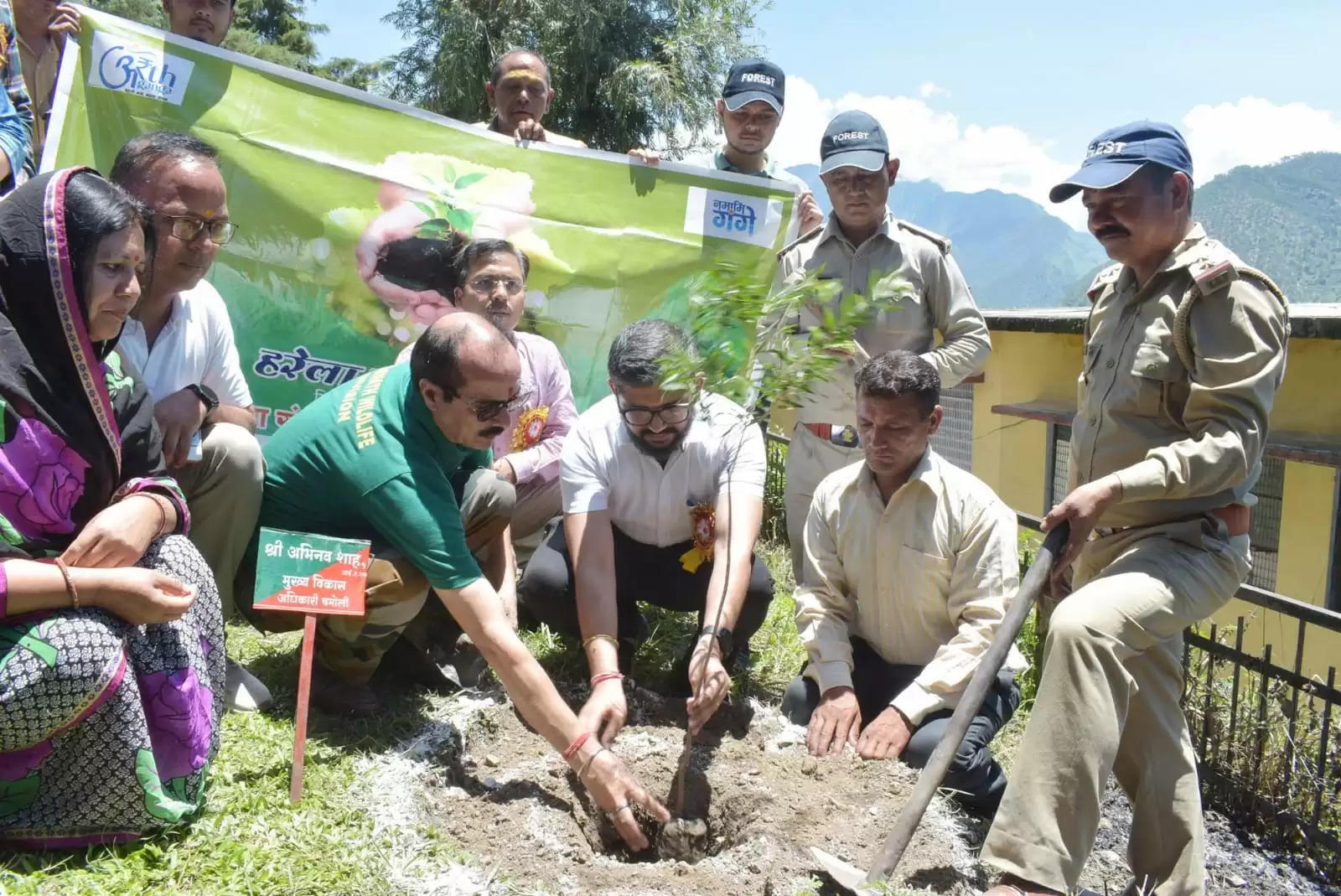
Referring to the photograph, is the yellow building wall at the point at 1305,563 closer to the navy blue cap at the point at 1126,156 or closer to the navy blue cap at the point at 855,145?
the navy blue cap at the point at 855,145

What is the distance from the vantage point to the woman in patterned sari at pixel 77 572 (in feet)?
7.64

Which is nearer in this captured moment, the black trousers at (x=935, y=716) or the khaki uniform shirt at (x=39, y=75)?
the black trousers at (x=935, y=716)

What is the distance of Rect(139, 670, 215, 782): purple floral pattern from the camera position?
258cm

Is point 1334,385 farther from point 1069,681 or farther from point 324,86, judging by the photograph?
point 324,86

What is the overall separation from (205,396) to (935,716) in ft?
8.89

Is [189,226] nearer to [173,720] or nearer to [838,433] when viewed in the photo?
[173,720]

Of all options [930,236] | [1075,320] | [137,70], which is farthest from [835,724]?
[1075,320]

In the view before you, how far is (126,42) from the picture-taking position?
14.1 ft

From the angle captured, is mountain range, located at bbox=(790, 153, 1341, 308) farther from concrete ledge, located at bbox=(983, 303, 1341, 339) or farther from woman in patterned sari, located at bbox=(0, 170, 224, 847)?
woman in patterned sari, located at bbox=(0, 170, 224, 847)

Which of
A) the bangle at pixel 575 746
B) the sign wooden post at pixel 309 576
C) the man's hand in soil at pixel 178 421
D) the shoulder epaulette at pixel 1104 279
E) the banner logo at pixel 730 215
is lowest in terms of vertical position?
the bangle at pixel 575 746

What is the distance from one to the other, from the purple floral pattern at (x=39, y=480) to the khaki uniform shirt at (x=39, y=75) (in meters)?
2.44

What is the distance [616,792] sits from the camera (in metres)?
2.92

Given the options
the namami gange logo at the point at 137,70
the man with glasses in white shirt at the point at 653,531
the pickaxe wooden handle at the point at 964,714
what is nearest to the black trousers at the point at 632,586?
the man with glasses in white shirt at the point at 653,531

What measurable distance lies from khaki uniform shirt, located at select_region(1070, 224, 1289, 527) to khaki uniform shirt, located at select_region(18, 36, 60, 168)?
14.2 feet
